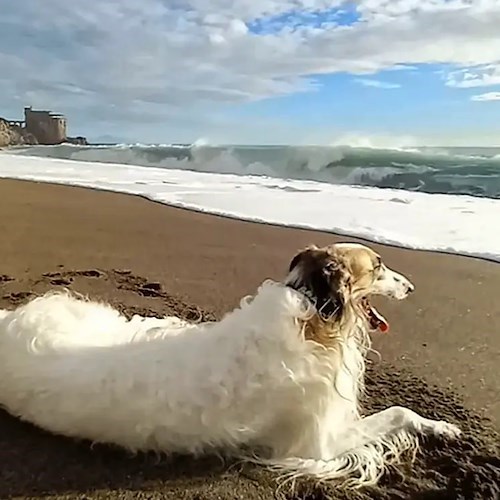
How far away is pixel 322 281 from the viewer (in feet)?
9.88

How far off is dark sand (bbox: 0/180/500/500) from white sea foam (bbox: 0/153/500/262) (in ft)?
2.23

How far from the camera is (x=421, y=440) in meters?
3.30

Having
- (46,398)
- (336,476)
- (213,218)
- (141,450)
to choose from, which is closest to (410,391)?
(336,476)

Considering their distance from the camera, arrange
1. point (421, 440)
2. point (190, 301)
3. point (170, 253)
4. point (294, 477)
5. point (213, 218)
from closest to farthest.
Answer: point (294, 477) < point (421, 440) < point (190, 301) < point (170, 253) < point (213, 218)

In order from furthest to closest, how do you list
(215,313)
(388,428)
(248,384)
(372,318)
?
(215,313)
(372,318)
(388,428)
(248,384)

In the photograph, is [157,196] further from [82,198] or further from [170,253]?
[170,253]

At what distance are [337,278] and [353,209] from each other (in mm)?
8216

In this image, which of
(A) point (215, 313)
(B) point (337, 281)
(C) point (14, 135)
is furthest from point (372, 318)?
(C) point (14, 135)

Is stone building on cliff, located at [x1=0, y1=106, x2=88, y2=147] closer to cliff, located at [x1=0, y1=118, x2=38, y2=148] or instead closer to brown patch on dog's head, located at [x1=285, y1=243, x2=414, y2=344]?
cliff, located at [x1=0, y1=118, x2=38, y2=148]

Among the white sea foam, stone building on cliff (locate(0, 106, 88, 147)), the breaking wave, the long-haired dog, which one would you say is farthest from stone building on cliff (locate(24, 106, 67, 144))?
the long-haired dog

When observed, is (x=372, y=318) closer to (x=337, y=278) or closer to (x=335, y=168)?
(x=337, y=278)

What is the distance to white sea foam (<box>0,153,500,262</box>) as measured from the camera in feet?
27.3

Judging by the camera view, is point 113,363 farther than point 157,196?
No

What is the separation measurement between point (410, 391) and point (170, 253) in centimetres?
393
